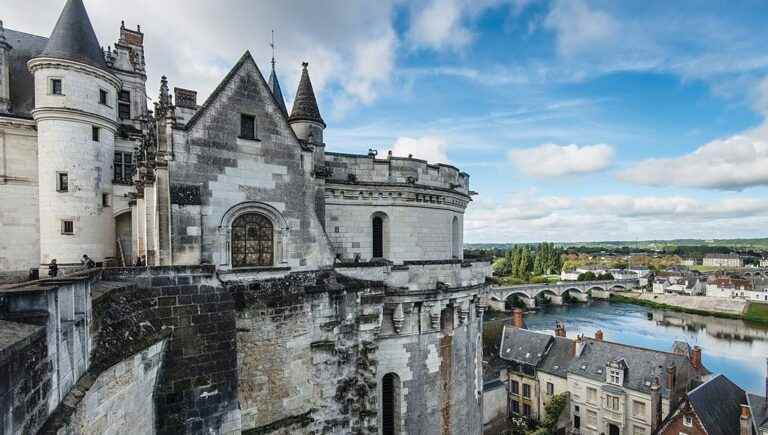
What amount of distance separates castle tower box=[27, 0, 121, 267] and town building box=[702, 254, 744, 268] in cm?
23002

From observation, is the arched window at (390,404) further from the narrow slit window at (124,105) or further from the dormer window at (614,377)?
the dormer window at (614,377)

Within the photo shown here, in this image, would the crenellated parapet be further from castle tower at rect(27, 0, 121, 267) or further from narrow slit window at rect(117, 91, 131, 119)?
narrow slit window at rect(117, 91, 131, 119)

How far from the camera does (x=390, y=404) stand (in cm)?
1395

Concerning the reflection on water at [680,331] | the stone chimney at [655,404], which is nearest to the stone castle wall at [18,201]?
the stone chimney at [655,404]

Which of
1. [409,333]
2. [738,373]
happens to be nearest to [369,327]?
[409,333]

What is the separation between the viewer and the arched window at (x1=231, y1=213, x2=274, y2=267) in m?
11.1

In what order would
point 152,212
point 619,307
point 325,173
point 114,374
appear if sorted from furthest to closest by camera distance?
1. point 619,307
2. point 325,173
3. point 152,212
4. point 114,374

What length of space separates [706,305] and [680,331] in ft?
83.4

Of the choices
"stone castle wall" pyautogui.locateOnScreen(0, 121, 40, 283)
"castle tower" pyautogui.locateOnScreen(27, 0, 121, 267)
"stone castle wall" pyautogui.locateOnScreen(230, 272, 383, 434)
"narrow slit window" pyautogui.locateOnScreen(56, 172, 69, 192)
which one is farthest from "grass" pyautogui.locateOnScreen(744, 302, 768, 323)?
"stone castle wall" pyautogui.locateOnScreen(0, 121, 40, 283)

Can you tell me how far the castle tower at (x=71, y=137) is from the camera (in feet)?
46.6

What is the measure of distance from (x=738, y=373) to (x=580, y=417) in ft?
93.3

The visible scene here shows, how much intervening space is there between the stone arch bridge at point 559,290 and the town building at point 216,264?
62.1 meters

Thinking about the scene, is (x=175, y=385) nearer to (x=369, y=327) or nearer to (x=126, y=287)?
(x=126, y=287)

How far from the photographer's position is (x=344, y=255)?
13773 mm
